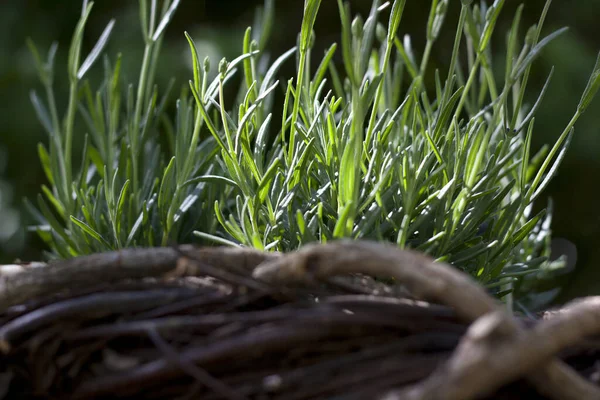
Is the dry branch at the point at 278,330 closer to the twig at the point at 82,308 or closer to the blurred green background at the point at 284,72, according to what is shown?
the twig at the point at 82,308

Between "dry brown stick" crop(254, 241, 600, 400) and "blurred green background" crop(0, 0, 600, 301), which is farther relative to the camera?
"blurred green background" crop(0, 0, 600, 301)

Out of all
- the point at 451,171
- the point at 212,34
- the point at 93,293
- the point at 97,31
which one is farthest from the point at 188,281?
the point at 97,31

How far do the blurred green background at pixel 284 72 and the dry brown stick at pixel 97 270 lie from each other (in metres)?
0.70

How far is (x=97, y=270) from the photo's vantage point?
196 millimetres

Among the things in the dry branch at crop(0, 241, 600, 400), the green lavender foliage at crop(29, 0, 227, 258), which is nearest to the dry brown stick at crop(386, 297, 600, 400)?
the dry branch at crop(0, 241, 600, 400)

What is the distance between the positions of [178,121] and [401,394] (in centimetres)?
21

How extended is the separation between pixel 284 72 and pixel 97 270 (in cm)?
88

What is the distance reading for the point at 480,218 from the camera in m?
0.28

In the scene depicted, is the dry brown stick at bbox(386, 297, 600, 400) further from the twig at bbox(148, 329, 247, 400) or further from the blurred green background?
the blurred green background

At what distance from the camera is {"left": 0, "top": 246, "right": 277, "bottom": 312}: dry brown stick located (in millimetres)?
195

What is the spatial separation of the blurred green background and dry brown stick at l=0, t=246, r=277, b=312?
0.70 meters

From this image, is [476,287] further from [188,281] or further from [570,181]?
[570,181]

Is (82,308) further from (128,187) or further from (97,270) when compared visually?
(128,187)

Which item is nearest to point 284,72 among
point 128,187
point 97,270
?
point 128,187
